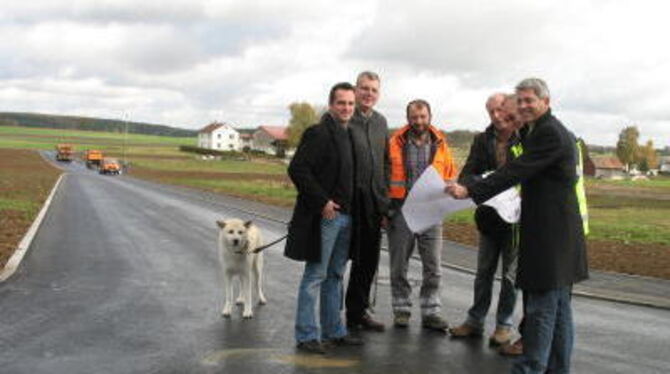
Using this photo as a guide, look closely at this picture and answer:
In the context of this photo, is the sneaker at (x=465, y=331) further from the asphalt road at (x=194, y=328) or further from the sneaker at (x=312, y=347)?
the sneaker at (x=312, y=347)

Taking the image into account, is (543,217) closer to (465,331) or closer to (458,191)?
(458,191)

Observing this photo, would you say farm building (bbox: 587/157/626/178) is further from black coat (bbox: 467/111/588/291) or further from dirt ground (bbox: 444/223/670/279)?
black coat (bbox: 467/111/588/291)

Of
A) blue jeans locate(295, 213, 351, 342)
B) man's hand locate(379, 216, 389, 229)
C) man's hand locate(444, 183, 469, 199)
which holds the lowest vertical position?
blue jeans locate(295, 213, 351, 342)

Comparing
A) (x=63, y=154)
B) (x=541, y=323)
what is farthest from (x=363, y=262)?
(x=63, y=154)

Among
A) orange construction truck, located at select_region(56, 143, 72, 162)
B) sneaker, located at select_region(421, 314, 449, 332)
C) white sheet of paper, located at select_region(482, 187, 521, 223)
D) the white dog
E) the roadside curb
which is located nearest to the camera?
white sheet of paper, located at select_region(482, 187, 521, 223)

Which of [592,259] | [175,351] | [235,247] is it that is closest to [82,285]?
[235,247]

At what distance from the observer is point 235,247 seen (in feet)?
27.8

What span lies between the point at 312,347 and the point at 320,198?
1341 millimetres

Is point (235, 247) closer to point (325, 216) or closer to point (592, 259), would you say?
point (325, 216)

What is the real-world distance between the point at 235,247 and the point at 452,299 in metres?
3.19

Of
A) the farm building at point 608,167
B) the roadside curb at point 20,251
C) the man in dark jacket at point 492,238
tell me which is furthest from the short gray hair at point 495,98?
the farm building at point 608,167

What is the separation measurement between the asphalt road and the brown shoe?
104mm

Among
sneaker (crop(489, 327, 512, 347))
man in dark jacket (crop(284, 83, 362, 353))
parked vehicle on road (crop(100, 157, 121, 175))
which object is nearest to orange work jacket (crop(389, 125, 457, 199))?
man in dark jacket (crop(284, 83, 362, 353))

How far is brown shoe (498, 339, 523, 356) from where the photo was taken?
23.0 ft
